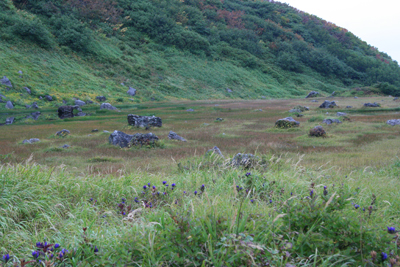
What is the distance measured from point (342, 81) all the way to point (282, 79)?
25458 millimetres

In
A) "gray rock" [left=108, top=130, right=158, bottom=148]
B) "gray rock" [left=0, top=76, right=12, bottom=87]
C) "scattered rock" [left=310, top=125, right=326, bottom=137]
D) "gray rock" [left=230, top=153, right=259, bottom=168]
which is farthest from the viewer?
"gray rock" [left=0, top=76, right=12, bottom=87]

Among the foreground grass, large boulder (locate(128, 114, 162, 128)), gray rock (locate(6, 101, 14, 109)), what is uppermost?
the foreground grass

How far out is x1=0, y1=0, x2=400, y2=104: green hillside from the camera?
42281 mm

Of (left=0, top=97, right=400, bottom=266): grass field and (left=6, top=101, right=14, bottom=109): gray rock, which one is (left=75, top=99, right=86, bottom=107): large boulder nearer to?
(left=6, top=101, right=14, bottom=109): gray rock

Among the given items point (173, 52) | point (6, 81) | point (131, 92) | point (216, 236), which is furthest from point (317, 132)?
point (173, 52)

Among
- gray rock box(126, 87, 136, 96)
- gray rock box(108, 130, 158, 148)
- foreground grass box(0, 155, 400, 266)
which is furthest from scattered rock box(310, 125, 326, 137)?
gray rock box(126, 87, 136, 96)

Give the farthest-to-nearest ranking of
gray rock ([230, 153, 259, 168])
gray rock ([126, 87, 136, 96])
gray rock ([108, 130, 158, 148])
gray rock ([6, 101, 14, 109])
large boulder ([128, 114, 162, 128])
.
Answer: gray rock ([126, 87, 136, 96]) → gray rock ([6, 101, 14, 109]) → large boulder ([128, 114, 162, 128]) → gray rock ([108, 130, 158, 148]) → gray rock ([230, 153, 259, 168])

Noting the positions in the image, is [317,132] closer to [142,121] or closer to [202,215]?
[142,121]

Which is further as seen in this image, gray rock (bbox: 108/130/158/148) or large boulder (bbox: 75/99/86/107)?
large boulder (bbox: 75/99/86/107)

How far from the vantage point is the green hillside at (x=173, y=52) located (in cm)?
4228

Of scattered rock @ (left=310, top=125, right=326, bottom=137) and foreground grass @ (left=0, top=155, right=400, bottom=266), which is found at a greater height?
foreground grass @ (left=0, top=155, right=400, bottom=266)

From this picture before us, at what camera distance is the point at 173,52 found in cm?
6856

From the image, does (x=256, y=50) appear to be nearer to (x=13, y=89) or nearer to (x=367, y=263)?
(x=13, y=89)

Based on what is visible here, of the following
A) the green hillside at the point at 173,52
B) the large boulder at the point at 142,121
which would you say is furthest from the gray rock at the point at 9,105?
the large boulder at the point at 142,121
